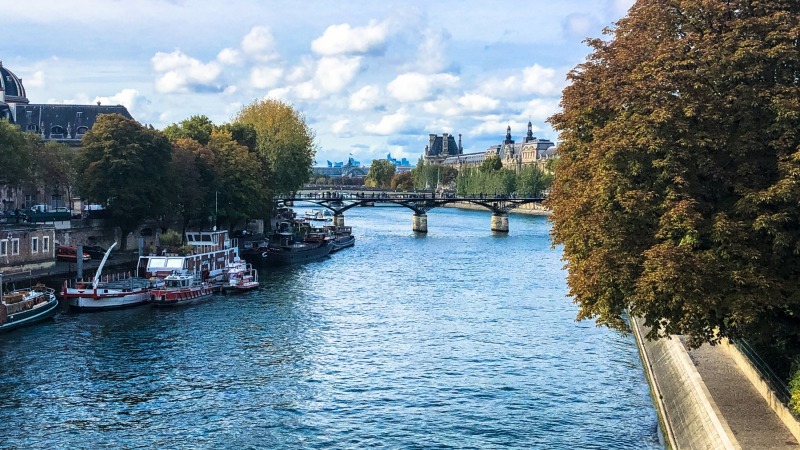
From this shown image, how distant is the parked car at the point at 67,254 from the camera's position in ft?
238

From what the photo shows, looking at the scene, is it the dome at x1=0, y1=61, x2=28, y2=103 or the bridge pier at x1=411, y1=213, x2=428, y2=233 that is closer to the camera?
the dome at x1=0, y1=61, x2=28, y2=103

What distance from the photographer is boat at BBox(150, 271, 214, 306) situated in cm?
6197

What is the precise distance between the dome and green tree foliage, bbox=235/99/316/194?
32.2m

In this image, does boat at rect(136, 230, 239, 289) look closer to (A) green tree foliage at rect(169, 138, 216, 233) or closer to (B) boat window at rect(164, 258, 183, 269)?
(B) boat window at rect(164, 258, 183, 269)

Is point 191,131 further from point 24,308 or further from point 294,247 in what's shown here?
point 24,308

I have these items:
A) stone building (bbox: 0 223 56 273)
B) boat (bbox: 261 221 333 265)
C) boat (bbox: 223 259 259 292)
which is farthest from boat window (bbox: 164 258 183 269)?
boat (bbox: 261 221 333 265)

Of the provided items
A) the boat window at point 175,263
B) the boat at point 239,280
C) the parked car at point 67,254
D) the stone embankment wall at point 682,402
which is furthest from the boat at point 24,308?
the stone embankment wall at point 682,402

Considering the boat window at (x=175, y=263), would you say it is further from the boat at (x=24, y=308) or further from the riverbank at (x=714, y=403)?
the riverbank at (x=714, y=403)

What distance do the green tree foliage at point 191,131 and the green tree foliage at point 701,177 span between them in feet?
257

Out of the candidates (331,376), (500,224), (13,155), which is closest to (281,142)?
(500,224)

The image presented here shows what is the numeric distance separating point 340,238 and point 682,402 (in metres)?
87.9

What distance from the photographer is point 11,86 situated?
125m

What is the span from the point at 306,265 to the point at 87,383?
5501 centimetres

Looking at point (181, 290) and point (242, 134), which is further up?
point (242, 134)
